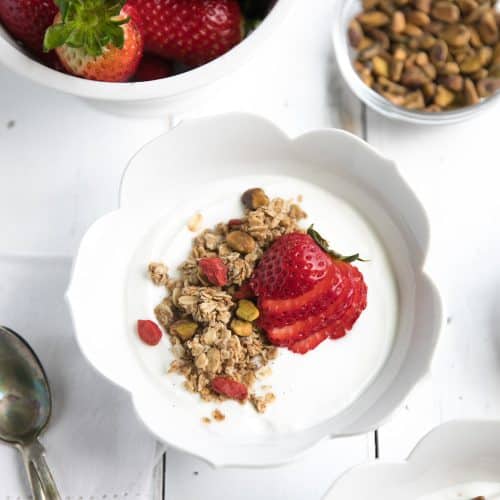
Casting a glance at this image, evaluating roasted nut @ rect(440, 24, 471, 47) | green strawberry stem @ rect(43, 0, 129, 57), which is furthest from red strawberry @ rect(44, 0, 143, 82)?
roasted nut @ rect(440, 24, 471, 47)

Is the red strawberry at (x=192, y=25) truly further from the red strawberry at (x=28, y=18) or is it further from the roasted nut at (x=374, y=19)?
the roasted nut at (x=374, y=19)

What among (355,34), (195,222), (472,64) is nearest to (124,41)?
(195,222)

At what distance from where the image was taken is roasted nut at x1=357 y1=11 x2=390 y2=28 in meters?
0.89

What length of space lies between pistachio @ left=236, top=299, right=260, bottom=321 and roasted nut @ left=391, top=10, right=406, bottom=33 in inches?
15.0

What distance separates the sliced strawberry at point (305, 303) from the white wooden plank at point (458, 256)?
139 millimetres

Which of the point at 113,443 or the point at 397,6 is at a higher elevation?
the point at 397,6

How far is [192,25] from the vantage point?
2.43 feet

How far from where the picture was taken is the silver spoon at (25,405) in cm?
77

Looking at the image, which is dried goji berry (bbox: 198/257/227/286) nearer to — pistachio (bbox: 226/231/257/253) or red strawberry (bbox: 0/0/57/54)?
pistachio (bbox: 226/231/257/253)

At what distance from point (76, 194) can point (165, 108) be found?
14 cm

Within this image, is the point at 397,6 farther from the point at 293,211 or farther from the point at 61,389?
the point at 61,389

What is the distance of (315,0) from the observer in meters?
0.91

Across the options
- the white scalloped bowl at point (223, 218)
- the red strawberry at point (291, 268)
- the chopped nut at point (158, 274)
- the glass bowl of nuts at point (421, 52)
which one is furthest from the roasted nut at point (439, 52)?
the chopped nut at point (158, 274)

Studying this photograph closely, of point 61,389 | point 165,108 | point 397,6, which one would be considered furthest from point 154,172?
point 397,6
